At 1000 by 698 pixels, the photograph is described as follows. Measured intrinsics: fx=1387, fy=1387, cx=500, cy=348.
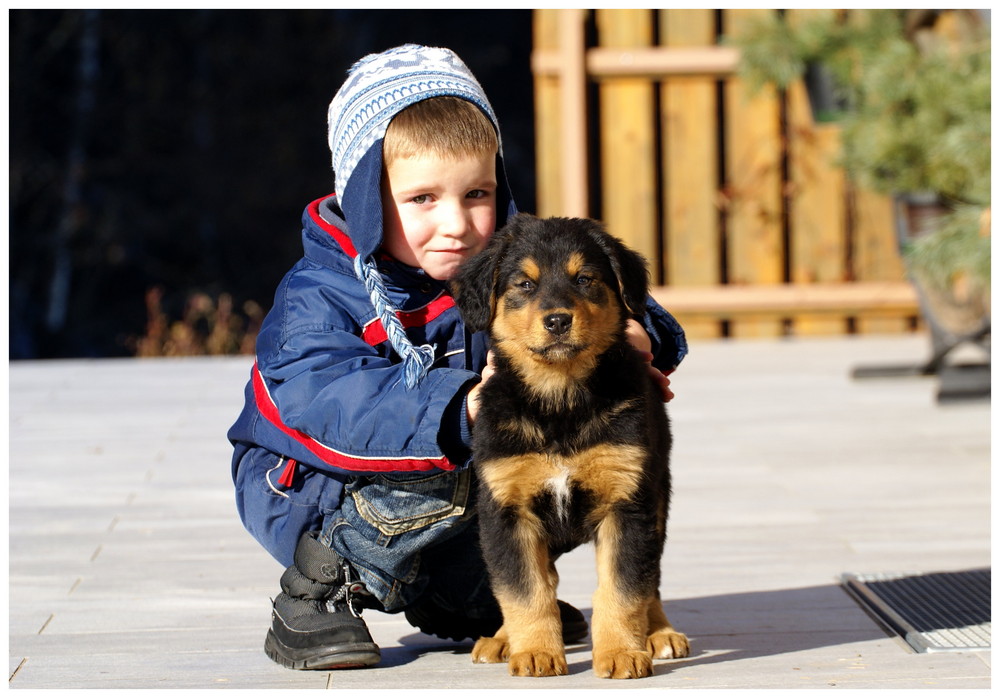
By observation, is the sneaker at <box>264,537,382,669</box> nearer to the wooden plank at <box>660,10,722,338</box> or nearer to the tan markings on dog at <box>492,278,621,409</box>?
the tan markings on dog at <box>492,278,621,409</box>

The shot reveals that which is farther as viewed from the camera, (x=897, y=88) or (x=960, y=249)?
(x=897, y=88)

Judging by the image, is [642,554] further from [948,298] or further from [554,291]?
[948,298]

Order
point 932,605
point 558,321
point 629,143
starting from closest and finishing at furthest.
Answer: point 558,321 < point 932,605 < point 629,143

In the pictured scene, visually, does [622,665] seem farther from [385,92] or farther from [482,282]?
[385,92]

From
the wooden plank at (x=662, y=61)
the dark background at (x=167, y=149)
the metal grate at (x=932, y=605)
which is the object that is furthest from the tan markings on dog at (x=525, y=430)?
the dark background at (x=167, y=149)

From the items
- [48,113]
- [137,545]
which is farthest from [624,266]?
[48,113]

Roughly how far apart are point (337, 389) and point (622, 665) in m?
0.74

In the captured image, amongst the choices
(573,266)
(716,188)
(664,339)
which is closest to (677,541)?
(664,339)

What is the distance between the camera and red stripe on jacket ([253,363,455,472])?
2611 mm

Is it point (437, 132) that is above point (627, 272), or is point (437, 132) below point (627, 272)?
above

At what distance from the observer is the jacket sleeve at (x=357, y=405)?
258cm

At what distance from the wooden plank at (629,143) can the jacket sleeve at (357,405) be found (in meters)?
6.36

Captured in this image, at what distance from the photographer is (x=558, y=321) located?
8.09 feet

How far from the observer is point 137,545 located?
3963 mm
